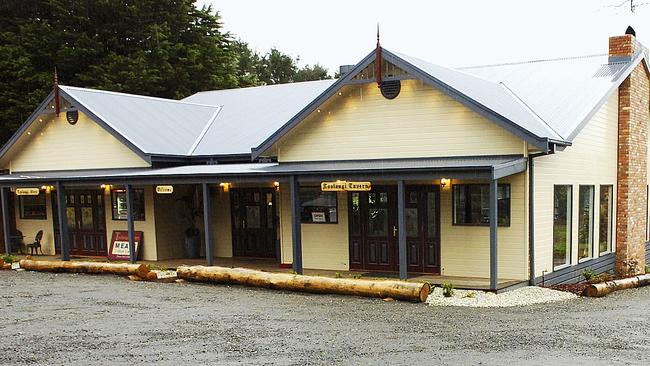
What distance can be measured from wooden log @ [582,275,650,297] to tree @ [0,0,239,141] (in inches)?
920

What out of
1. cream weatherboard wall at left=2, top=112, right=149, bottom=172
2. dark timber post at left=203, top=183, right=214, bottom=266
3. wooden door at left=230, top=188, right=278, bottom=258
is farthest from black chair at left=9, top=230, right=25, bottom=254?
dark timber post at left=203, top=183, right=214, bottom=266

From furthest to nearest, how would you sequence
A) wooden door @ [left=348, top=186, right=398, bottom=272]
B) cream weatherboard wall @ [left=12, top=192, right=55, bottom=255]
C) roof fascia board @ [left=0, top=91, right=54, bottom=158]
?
cream weatherboard wall @ [left=12, top=192, right=55, bottom=255] → roof fascia board @ [left=0, top=91, right=54, bottom=158] → wooden door @ [left=348, top=186, right=398, bottom=272]

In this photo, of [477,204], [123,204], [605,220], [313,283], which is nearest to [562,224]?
[477,204]

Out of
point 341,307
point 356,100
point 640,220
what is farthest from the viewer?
point 640,220

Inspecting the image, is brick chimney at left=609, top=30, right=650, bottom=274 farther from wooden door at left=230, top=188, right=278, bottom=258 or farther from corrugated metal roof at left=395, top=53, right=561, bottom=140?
wooden door at left=230, top=188, right=278, bottom=258

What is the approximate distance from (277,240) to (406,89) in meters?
5.37

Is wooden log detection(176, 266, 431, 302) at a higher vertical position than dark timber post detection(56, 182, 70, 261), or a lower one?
lower

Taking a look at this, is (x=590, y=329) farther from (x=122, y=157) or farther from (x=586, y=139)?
(x=122, y=157)

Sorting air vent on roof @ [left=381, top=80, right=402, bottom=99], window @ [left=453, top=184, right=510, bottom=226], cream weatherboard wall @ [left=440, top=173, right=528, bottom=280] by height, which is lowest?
cream weatherboard wall @ [left=440, top=173, right=528, bottom=280]

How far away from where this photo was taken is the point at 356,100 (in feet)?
46.1

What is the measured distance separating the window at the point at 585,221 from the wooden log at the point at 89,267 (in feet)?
34.1

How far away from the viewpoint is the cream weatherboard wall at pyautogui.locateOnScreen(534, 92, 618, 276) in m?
12.5

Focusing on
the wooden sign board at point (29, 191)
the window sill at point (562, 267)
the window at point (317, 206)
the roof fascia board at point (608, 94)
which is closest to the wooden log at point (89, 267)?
the wooden sign board at point (29, 191)

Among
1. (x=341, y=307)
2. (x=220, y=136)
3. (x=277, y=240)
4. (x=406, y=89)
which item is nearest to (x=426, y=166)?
(x=406, y=89)
